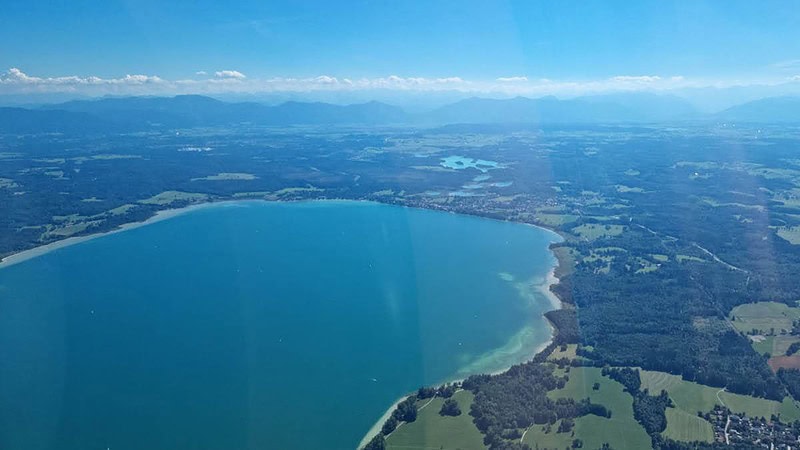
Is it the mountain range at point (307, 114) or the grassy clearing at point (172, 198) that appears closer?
the grassy clearing at point (172, 198)

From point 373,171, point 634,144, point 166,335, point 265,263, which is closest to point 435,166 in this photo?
point 373,171

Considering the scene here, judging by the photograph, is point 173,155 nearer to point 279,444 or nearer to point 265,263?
point 265,263

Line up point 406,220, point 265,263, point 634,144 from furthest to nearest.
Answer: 1. point 634,144
2. point 406,220
3. point 265,263

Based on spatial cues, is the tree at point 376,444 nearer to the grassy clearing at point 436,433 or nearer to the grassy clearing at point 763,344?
the grassy clearing at point 436,433

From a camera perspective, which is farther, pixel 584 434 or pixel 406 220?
pixel 406 220

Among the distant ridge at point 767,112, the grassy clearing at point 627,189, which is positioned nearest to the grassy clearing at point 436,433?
the grassy clearing at point 627,189

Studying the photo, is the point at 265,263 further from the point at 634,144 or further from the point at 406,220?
the point at 634,144

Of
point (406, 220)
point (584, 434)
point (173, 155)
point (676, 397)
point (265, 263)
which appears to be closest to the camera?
point (584, 434)
